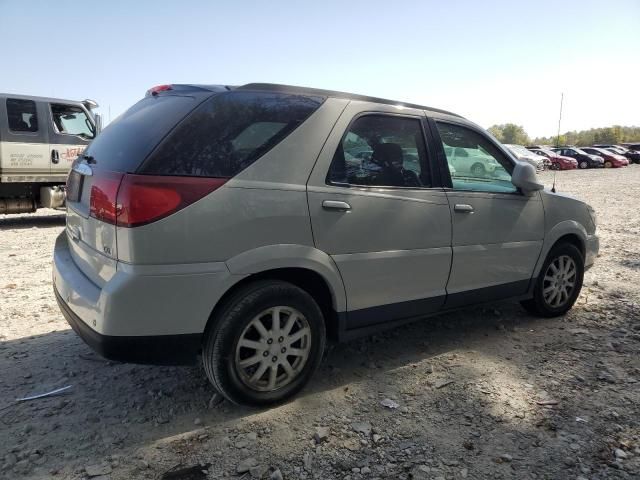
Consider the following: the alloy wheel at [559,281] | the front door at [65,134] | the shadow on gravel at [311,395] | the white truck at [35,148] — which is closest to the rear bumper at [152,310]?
the shadow on gravel at [311,395]

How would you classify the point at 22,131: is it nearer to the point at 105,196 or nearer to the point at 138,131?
Result: the point at 138,131

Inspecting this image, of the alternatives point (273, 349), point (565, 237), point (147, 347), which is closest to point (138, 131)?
point (147, 347)

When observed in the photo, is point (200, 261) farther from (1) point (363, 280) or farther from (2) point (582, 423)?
(2) point (582, 423)

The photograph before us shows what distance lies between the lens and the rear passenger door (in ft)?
9.78

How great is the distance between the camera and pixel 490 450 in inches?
102

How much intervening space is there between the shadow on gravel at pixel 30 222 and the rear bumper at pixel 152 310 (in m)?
8.33

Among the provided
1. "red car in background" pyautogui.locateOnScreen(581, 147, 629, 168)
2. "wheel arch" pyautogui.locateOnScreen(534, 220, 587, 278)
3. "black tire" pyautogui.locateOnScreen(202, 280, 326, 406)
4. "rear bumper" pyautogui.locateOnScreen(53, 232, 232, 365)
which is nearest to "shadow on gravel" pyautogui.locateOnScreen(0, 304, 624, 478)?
"black tire" pyautogui.locateOnScreen(202, 280, 326, 406)

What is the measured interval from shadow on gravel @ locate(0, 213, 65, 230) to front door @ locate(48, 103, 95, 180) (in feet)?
3.96

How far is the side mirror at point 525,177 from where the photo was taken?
3844 millimetres

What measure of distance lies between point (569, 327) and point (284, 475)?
306 centimetres

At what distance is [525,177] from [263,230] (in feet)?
Result: 7.36

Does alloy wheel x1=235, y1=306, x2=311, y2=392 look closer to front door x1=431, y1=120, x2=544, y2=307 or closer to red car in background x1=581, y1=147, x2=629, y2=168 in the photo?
front door x1=431, y1=120, x2=544, y2=307

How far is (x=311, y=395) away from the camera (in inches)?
123

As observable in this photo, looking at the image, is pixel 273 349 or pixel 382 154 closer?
pixel 273 349
